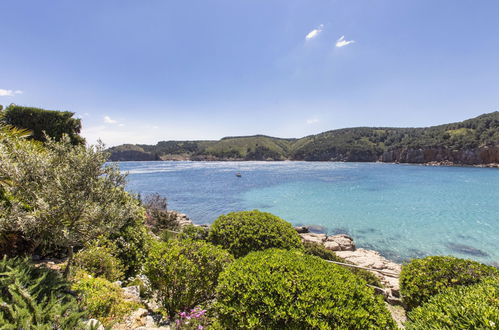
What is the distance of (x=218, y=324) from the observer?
3.95 metres

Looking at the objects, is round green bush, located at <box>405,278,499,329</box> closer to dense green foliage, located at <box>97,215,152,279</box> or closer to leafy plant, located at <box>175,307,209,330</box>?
leafy plant, located at <box>175,307,209,330</box>

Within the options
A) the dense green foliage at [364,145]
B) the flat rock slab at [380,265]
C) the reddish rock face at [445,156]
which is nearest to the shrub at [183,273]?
the flat rock slab at [380,265]

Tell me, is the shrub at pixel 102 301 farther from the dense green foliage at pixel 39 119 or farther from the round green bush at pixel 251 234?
the dense green foliage at pixel 39 119

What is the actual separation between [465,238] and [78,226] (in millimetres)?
26823

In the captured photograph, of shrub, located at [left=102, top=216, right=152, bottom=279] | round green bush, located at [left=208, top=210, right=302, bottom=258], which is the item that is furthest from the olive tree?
round green bush, located at [left=208, top=210, right=302, bottom=258]

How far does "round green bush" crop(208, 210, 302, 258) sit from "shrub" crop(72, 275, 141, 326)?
3.05m

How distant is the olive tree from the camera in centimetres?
394

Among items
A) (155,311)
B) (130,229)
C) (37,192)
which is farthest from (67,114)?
(155,311)

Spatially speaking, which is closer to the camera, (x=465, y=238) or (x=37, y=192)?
(x=37, y=192)

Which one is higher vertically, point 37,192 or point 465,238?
point 37,192

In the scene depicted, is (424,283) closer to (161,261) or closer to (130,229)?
(161,261)

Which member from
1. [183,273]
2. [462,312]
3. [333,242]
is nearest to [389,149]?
[333,242]

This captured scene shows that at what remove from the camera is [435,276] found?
540 cm

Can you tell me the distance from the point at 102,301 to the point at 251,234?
416cm
